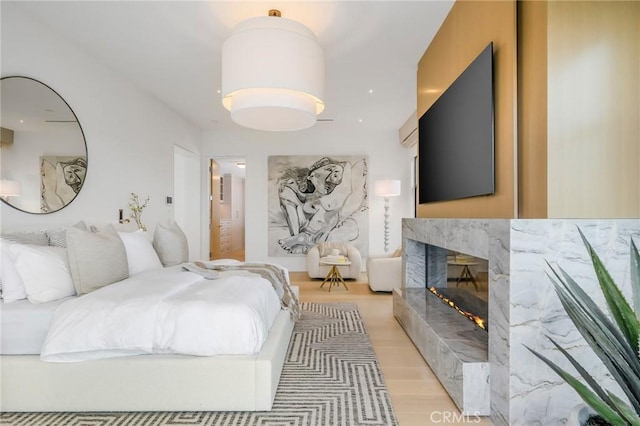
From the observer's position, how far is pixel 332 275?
17.5ft

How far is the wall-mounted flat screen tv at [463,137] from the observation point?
2.14m

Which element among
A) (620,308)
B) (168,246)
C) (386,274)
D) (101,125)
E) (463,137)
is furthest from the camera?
(386,274)

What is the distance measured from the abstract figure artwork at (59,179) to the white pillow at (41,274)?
3.11 ft

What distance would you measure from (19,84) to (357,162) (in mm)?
4929

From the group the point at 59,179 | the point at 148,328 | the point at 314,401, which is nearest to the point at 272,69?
the point at 148,328

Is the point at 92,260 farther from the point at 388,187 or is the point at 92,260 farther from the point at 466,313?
the point at 388,187

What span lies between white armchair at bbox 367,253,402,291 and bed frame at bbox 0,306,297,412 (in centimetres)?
315

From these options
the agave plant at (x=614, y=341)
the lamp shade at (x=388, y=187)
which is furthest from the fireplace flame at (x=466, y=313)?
the lamp shade at (x=388, y=187)

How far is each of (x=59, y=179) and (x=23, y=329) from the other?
1.64 m

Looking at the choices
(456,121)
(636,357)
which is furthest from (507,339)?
(456,121)

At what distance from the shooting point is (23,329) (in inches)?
77.1

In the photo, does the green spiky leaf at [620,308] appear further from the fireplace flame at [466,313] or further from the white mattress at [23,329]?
the white mattress at [23,329]

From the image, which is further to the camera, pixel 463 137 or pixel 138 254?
pixel 138 254

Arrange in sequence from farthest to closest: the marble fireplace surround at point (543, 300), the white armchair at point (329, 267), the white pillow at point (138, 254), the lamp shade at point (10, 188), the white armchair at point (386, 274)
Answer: the white armchair at point (329, 267) < the white armchair at point (386, 274) < the white pillow at point (138, 254) < the lamp shade at point (10, 188) < the marble fireplace surround at point (543, 300)
